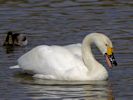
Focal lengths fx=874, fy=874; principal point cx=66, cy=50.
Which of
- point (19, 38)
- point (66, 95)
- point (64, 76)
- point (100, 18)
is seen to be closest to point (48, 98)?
point (66, 95)

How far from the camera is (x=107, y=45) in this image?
48.9ft

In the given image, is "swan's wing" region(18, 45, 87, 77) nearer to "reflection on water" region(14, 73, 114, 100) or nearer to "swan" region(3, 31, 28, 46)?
"reflection on water" region(14, 73, 114, 100)

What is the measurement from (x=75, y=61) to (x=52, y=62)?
1.48 feet

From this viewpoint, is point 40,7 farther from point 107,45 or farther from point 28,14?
point 107,45

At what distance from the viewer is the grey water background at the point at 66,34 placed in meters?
14.0

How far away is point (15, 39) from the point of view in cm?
1895

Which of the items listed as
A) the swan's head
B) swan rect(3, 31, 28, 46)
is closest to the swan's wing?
the swan's head

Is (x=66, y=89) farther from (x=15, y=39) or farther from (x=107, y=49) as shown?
(x=15, y=39)

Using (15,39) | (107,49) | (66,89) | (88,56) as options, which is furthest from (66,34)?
(66,89)

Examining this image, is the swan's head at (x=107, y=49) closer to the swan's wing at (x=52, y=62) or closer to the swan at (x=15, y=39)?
the swan's wing at (x=52, y=62)

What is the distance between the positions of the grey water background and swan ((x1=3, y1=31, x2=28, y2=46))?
15cm

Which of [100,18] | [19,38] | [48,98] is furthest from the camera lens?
[100,18]

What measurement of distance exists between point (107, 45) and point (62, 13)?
699cm

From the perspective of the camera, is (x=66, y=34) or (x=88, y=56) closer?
(x=88, y=56)
